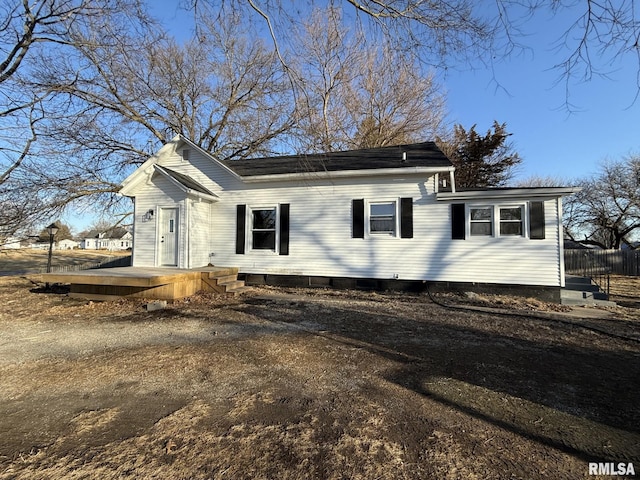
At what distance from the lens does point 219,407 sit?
9.50 ft

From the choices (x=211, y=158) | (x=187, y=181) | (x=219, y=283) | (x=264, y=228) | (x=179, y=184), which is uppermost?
(x=211, y=158)

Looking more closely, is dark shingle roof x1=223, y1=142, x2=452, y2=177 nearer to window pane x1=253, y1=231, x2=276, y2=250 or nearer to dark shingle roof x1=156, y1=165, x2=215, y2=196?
dark shingle roof x1=156, y1=165, x2=215, y2=196

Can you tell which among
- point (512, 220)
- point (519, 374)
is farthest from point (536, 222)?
point (519, 374)

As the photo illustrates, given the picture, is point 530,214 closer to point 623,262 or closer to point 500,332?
point 500,332

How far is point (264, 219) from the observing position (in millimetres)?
11500

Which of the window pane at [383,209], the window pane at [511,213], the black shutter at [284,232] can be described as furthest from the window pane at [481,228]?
the black shutter at [284,232]

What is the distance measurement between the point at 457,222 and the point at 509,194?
1508 millimetres

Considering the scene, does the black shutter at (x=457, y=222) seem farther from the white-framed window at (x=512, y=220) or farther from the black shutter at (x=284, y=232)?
the black shutter at (x=284, y=232)

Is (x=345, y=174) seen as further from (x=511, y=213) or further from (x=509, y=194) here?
(x=511, y=213)

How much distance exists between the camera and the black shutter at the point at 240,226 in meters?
11.4

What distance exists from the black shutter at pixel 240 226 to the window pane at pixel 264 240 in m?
0.41

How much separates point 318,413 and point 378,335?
2.73 metres

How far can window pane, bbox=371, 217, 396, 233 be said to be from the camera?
10.2 m

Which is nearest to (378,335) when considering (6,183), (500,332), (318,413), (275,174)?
(500,332)
